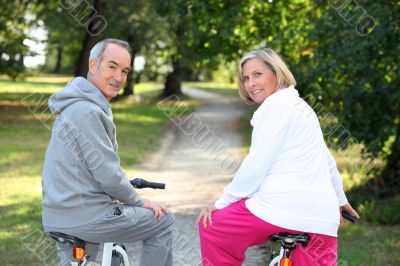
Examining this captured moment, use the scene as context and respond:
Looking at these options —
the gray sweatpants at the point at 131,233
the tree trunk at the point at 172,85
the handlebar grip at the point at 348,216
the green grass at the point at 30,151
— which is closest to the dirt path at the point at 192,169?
the green grass at the point at 30,151

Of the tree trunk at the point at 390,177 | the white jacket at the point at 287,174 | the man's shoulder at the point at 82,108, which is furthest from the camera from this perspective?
the tree trunk at the point at 390,177

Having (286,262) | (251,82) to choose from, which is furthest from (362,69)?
(286,262)

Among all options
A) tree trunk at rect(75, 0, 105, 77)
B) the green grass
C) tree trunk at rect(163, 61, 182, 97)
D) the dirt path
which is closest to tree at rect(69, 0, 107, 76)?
tree trunk at rect(75, 0, 105, 77)

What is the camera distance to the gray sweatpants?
3732mm

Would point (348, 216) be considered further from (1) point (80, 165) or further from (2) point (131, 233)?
(1) point (80, 165)

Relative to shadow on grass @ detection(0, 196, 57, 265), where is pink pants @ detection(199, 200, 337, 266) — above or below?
above

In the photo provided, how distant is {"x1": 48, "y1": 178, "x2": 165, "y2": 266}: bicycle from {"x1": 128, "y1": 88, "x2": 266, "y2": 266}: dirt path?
2.61 m

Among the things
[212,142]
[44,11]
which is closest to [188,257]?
[212,142]

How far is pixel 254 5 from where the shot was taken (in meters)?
13.4

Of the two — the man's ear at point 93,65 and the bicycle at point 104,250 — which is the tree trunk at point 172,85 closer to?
the bicycle at point 104,250

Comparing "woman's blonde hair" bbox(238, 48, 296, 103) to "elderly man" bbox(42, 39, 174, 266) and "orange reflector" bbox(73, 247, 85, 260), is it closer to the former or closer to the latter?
"elderly man" bbox(42, 39, 174, 266)

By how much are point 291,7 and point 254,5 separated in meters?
1.14

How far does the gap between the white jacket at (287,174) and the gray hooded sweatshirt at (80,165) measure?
0.75 m

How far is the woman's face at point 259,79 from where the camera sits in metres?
3.69
